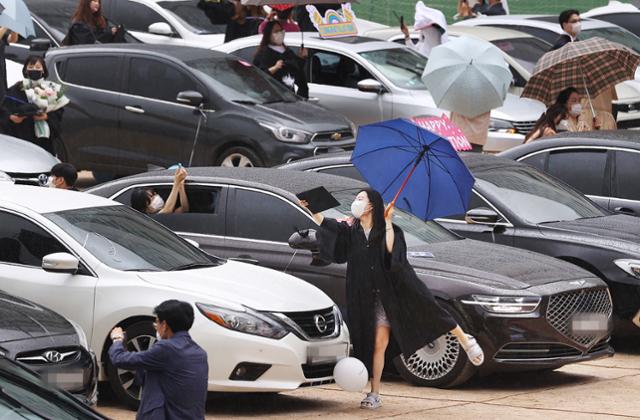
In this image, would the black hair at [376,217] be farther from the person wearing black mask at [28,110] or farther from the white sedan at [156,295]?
the person wearing black mask at [28,110]

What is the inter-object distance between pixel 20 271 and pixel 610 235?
5.09 metres

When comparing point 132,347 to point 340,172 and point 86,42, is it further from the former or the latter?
point 86,42

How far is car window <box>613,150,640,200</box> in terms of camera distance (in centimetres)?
1451

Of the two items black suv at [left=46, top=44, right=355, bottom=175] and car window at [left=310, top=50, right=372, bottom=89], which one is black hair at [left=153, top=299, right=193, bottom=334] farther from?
car window at [left=310, top=50, right=372, bottom=89]

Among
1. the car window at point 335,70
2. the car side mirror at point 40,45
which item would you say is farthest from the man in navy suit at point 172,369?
the car window at point 335,70

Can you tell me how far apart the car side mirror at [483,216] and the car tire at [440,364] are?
194 centimetres

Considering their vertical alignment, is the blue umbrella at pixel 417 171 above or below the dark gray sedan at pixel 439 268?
above

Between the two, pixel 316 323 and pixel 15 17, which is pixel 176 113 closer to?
pixel 15 17

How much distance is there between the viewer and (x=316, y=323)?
10.6m

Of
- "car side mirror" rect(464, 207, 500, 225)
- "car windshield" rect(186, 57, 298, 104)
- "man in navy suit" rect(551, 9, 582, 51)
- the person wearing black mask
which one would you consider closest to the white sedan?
"car side mirror" rect(464, 207, 500, 225)

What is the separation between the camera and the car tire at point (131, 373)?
10.3m

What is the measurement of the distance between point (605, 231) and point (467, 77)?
345 centimetres

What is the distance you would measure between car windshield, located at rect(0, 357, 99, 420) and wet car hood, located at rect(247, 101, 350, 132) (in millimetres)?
11097

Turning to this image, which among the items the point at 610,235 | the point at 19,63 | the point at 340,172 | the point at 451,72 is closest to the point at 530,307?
the point at 610,235
